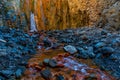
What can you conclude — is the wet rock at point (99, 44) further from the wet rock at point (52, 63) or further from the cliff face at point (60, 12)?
the cliff face at point (60, 12)

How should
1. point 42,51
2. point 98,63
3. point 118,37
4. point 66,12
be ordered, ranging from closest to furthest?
point 98,63 < point 42,51 < point 118,37 < point 66,12

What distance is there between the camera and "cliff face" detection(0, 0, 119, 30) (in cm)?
1233

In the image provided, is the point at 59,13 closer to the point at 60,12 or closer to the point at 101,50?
the point at 60,12

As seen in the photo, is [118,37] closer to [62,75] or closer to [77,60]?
[77,60]

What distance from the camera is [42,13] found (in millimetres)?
14141

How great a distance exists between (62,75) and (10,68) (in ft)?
3.62

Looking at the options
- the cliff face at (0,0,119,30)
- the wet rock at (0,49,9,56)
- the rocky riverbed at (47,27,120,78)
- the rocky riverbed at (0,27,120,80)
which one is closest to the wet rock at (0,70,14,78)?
the rocky riverbed at (0,27,120,80)

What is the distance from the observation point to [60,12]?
14.2m

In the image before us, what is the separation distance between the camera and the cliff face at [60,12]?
12.3m

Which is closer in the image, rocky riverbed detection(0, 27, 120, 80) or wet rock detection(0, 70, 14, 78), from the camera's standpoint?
wet rock detection(0, 70, 14, 78)

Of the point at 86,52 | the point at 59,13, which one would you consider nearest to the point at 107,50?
the point at 86,52

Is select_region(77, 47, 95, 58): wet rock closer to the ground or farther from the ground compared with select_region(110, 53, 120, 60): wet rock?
farther from the ground

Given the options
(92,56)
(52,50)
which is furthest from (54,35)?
(92,56)

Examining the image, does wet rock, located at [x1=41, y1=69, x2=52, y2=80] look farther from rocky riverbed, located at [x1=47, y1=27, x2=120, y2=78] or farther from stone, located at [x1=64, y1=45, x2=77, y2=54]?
stone, located at [x1=64, y1=45, x2=77, y2=54]
